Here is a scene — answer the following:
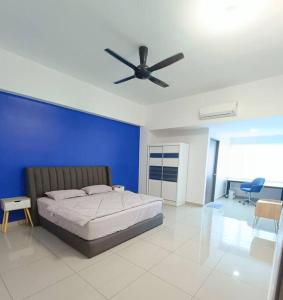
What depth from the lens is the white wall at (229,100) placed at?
3391 mm

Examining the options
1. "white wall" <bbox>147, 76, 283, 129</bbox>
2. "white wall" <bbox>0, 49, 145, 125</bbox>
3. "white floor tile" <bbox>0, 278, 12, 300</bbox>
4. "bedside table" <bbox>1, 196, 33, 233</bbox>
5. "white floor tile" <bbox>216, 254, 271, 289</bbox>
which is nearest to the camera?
"white floor tile" <bbox>0, 278, 12, 300</bbox>

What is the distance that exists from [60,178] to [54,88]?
1927mm

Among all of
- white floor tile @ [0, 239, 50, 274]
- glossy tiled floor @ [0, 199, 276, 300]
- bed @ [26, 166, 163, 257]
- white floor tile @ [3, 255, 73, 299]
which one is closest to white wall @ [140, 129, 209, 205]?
glossy tiled floor @ [0, 199, 276, 300]

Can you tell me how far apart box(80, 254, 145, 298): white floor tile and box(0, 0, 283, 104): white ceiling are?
3.15 metres

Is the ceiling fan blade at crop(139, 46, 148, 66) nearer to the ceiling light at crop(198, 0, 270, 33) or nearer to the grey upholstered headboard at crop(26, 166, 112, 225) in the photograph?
the ceiling light at crop(198, 0, 270, 33)

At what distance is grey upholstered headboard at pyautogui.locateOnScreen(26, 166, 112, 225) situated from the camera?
10.7 feet

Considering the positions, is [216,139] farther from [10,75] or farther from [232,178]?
[10,75]

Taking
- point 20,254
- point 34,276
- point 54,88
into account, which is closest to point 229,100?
point 54,88

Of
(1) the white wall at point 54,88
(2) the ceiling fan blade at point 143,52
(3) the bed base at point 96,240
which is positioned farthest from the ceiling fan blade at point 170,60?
(3) the bed base at point 96,240

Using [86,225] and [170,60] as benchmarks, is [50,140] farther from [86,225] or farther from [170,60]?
[170,60]

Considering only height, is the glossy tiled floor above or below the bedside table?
below

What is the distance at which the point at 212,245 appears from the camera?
9.07 ft

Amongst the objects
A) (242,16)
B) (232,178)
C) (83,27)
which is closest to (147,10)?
(83,27)

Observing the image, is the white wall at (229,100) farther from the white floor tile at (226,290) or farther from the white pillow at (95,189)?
the white floor tile at (226,290)
